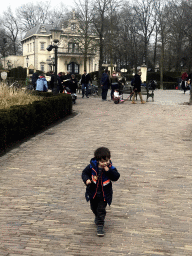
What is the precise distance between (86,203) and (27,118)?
5601mm

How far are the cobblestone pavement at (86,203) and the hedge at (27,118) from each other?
0.34 m

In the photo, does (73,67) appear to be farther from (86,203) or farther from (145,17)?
(86,203)

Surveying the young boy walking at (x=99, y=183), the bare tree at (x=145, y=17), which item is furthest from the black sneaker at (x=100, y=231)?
the bare tree at (x=145, y=17)

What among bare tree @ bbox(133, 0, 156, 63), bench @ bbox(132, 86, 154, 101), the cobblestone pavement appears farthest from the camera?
bare tree @ bbox(133, 0, 156, 63)

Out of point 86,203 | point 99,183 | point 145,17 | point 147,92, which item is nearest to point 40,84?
point 147,92

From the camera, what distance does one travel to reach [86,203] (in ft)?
17.4

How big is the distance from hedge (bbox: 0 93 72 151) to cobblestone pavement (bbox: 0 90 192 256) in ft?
1.11

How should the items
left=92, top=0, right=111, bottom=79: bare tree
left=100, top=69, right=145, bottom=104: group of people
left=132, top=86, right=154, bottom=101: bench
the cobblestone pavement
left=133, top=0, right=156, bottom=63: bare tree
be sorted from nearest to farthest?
the cobblestone pavement
left=100, top=69, right=145, bottom=104: group of people
left=132, top=86, right=154, bottom=101: bench
left=92, top=0, right=111, bottom=79: bare tree
left=133, top=0, right=156, bottom=63: bare tree

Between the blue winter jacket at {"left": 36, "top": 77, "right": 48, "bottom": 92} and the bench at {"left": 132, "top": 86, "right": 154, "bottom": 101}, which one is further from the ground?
the blue winter jacket at {"left": 36, "top": 77, "right": 48, "bottom": 92}

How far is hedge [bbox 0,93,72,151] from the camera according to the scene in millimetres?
8695

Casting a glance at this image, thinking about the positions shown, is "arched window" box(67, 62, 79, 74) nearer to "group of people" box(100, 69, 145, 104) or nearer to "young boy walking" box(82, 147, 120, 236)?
"group of people" box(100, 69, 145, 104)

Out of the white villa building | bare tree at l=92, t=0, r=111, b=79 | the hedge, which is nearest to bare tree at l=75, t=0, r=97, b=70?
bare tree at l=92, t=0, r=111, b=79

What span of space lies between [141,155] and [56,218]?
390 centimetres

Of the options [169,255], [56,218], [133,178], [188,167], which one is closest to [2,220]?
[56,218]
